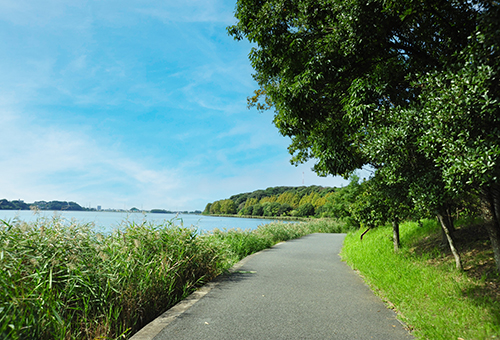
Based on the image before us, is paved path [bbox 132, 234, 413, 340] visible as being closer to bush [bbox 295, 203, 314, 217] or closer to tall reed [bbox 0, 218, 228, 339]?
tall reed [bbox 0, 218, 228, 339]

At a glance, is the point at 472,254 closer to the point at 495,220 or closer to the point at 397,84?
the point at 495,220

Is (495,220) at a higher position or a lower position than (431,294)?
higher

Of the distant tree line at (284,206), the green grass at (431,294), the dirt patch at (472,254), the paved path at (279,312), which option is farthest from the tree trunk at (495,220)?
the distant tree line at (284,206)

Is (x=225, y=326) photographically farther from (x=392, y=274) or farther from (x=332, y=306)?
(x=392, y=274)

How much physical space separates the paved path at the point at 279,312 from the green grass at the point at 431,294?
0.92 ft

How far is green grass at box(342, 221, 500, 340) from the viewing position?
378cm

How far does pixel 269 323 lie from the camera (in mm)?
4031

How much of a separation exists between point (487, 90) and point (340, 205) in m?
14.3

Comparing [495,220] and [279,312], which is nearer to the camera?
[279,312]

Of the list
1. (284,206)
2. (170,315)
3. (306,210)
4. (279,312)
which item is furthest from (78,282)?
(284,206)

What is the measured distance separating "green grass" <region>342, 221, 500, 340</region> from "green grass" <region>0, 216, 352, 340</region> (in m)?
3.64

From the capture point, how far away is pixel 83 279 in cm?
367

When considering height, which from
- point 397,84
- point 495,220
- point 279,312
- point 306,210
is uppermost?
point 397,84

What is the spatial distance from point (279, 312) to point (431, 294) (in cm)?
275
